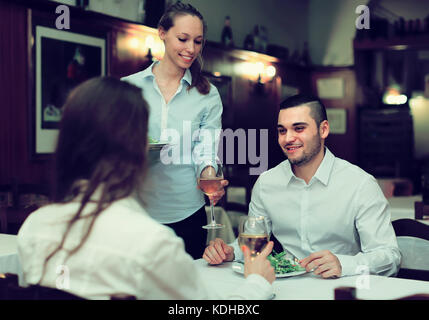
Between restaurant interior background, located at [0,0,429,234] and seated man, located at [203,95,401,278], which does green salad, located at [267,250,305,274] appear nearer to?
seated man, located at [203,95,401,278]

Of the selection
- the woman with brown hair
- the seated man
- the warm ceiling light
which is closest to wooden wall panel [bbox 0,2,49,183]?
the warm ceiling light

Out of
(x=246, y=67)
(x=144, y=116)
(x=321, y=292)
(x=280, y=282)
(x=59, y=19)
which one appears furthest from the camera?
(x=246, y=67)

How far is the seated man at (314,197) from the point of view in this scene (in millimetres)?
2047

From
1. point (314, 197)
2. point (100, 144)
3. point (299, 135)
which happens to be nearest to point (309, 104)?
point (299, 135)

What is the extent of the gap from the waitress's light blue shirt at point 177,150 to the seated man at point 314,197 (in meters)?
0.30

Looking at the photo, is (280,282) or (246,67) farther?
(246,67)

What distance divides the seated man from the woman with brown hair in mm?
863

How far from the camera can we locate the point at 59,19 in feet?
14.2

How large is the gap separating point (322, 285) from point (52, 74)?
3.38 meters

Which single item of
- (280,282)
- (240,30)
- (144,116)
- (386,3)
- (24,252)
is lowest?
(280,282)

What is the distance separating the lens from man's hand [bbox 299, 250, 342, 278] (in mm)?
1627
